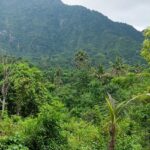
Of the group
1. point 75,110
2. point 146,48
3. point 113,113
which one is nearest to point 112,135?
point 113,113

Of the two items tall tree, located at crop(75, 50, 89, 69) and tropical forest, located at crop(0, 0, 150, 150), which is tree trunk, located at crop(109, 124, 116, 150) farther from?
tall tree, located at crop(75, 50, 89, 69)

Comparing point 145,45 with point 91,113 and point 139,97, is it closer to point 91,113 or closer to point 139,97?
point 139,97

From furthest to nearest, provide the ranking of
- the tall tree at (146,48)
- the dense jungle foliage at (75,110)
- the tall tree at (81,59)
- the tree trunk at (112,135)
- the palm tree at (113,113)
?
the tall tree at (81,59) → the tall tree at (146,48) → the dense jungle foliage at (75,110) → the palm tree at (113,113) → the tree trunk at (112,135)

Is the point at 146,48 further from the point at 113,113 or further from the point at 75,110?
the point at 75,110

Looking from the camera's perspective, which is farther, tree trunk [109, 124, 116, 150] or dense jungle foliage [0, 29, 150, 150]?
dense jungle foliage [0, 29, 150, 150]

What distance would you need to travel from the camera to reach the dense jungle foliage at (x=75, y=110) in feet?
67.8

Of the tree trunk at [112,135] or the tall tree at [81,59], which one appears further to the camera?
the tall tree at [81,59]

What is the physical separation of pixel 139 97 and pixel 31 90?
923 inches

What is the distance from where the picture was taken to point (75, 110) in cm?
5875

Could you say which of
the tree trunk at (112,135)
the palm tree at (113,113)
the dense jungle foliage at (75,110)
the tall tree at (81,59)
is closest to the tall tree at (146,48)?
the dense jungle foliage at (75,110)

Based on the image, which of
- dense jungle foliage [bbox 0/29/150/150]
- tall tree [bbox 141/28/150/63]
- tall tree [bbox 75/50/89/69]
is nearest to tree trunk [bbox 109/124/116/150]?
dense jungle foliage [bbox 0/29/150/150]

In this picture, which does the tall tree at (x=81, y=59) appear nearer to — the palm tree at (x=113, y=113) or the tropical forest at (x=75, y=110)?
the tropical forest at (x=75, y=110)

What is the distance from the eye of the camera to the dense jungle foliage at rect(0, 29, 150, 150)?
20656 mm

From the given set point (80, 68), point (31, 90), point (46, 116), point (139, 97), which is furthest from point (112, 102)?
point (80, 68)
